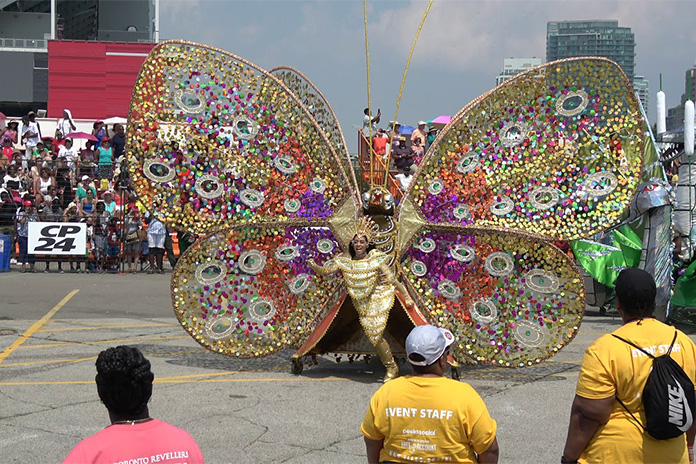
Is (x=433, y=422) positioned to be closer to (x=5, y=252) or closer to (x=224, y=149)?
(x=224, y=149)

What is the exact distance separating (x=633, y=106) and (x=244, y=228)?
3948 mm

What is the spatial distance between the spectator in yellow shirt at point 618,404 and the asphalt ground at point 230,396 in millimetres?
2259

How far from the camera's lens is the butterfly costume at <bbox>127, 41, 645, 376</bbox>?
28.7 feet

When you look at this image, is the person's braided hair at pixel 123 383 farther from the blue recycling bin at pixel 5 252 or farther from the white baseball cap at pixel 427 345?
the blue recycling bin at pixel 5 252

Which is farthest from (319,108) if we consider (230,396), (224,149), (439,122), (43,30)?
(43,30)

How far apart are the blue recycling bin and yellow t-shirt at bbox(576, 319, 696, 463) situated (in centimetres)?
1660

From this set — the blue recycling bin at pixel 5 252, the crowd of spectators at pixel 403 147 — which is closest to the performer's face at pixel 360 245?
the crowd of spectators at pixel 403 147

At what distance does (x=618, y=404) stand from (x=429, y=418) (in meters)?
0.86

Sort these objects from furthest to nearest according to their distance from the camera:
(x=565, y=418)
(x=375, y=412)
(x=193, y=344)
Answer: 1. (x=193, y=344)
2. (x=565, y=418)
3. (x=375, y=412)

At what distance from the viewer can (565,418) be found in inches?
286

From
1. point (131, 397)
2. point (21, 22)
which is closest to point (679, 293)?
point (131, 397)

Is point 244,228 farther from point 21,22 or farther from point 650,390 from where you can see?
point 21,22

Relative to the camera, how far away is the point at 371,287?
8344 mm

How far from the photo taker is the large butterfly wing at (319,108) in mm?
9180
